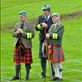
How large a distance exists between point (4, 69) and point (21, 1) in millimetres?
24504

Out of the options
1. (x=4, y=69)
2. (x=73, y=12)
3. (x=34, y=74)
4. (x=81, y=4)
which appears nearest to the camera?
(x=34, y=74)

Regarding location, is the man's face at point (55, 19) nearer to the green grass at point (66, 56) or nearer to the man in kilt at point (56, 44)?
the man in kilt at point (56, 44)

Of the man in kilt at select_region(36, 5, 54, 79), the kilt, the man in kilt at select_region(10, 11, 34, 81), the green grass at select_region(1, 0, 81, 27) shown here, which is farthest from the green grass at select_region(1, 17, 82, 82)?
the green grass at select_region(1, 0, 81, 27)

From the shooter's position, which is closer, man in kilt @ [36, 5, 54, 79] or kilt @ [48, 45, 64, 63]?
kilt @ [48, 45, 64, 63]

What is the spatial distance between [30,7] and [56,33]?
2327cm

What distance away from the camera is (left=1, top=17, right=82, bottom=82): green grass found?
15.5 metres

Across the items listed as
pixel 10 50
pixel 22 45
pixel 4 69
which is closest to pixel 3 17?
pixel 10 50

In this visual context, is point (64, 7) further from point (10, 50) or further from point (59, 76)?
point (59, 76)

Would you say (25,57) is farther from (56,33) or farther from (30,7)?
(30,7)

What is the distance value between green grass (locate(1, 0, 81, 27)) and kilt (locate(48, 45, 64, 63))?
17.3 m

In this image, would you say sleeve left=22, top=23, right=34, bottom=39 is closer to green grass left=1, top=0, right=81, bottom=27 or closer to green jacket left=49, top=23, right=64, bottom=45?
green jacket left=49, top=23, right=64, bottom=45

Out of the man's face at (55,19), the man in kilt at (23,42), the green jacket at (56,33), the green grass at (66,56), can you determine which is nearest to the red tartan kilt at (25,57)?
the man in kilt at (23,42)

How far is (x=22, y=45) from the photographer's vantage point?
14.6 meters

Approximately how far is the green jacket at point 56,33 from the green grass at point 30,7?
1734 cm
